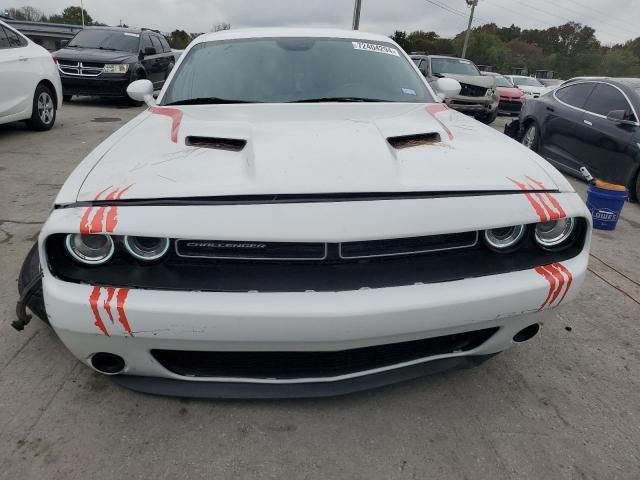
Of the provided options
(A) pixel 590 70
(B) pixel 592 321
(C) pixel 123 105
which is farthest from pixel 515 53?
(B) pixel 592 321

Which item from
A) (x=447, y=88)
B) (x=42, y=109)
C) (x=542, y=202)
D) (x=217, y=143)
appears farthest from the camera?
(x=42, y=109)

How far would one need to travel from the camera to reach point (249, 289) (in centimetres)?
154

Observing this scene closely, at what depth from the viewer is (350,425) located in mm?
1865

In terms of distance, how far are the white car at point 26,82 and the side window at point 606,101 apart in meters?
7.33

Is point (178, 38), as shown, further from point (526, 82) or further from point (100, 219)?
point (100, 219)

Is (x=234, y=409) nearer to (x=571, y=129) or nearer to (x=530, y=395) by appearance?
(x=530, y=395)

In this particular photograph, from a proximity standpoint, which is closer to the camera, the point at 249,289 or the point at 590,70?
the point at 249,289

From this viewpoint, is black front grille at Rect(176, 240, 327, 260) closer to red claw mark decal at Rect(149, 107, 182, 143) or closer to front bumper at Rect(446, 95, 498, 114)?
red claw mark decal at Rect(149, 107, 182, 143)

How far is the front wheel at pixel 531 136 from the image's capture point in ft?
23.1

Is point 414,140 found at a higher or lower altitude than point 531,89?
higher

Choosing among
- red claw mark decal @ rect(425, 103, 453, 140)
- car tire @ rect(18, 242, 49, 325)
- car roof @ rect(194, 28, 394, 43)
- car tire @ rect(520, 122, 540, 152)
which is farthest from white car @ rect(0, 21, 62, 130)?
car tire @ rect(520, 122, 540, 152)

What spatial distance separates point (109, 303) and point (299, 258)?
61 centimetres

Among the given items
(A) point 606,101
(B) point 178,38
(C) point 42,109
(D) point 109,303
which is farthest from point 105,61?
(B) point 178,38

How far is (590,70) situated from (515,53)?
14577 millimetres
